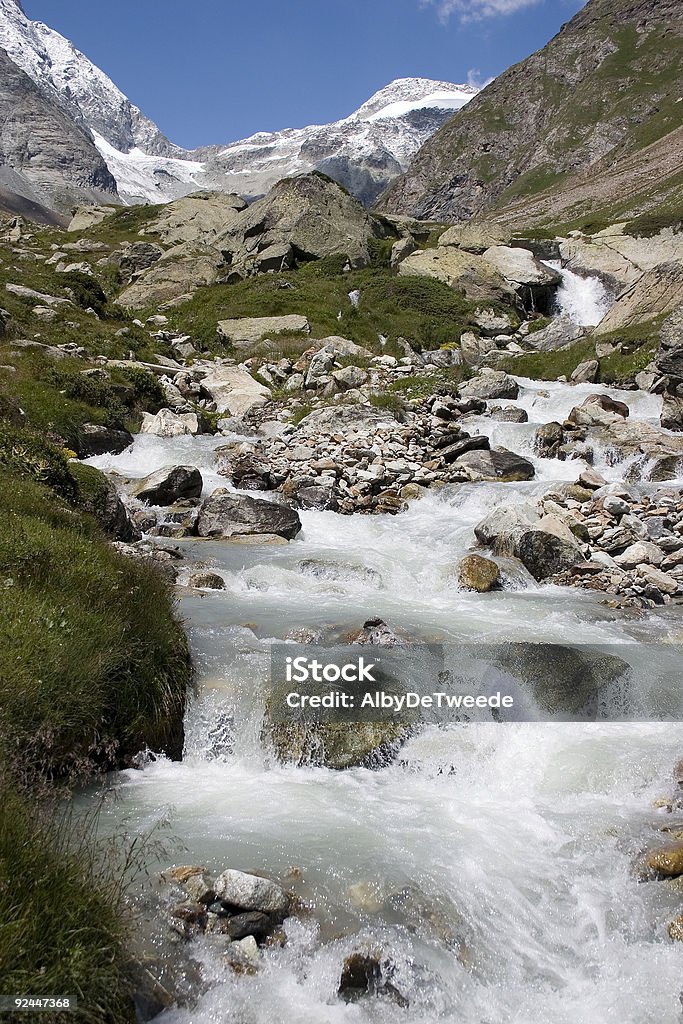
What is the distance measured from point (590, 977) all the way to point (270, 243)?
49291mm

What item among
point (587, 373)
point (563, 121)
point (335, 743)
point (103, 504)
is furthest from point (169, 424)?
point (563, 121)

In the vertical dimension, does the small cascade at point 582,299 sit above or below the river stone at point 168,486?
above

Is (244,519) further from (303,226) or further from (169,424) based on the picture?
(303,226)

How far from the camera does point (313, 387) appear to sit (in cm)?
2941

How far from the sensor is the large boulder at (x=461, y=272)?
43.9m

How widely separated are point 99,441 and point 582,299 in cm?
3661

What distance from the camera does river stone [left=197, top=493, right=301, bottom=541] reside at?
16.2 meters

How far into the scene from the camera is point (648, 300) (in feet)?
118

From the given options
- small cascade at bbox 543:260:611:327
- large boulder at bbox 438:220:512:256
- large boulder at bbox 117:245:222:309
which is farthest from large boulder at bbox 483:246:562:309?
large boulder at bbox 117:245:222:309

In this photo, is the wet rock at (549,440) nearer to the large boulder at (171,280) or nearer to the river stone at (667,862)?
the river stone at (667,862)

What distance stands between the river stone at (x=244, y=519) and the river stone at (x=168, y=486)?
58.8 inches

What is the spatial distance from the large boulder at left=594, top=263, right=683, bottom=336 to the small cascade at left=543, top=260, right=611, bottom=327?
542cm

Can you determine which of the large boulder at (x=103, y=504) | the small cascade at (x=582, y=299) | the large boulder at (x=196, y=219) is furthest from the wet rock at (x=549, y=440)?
the large boulder at (x=196, y=219)

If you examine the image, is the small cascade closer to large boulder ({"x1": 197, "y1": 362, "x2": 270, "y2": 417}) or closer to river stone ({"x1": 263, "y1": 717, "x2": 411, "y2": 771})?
large boulder ({"x1": 197, "y1": 362, "x2": 270, "y2": 417})
